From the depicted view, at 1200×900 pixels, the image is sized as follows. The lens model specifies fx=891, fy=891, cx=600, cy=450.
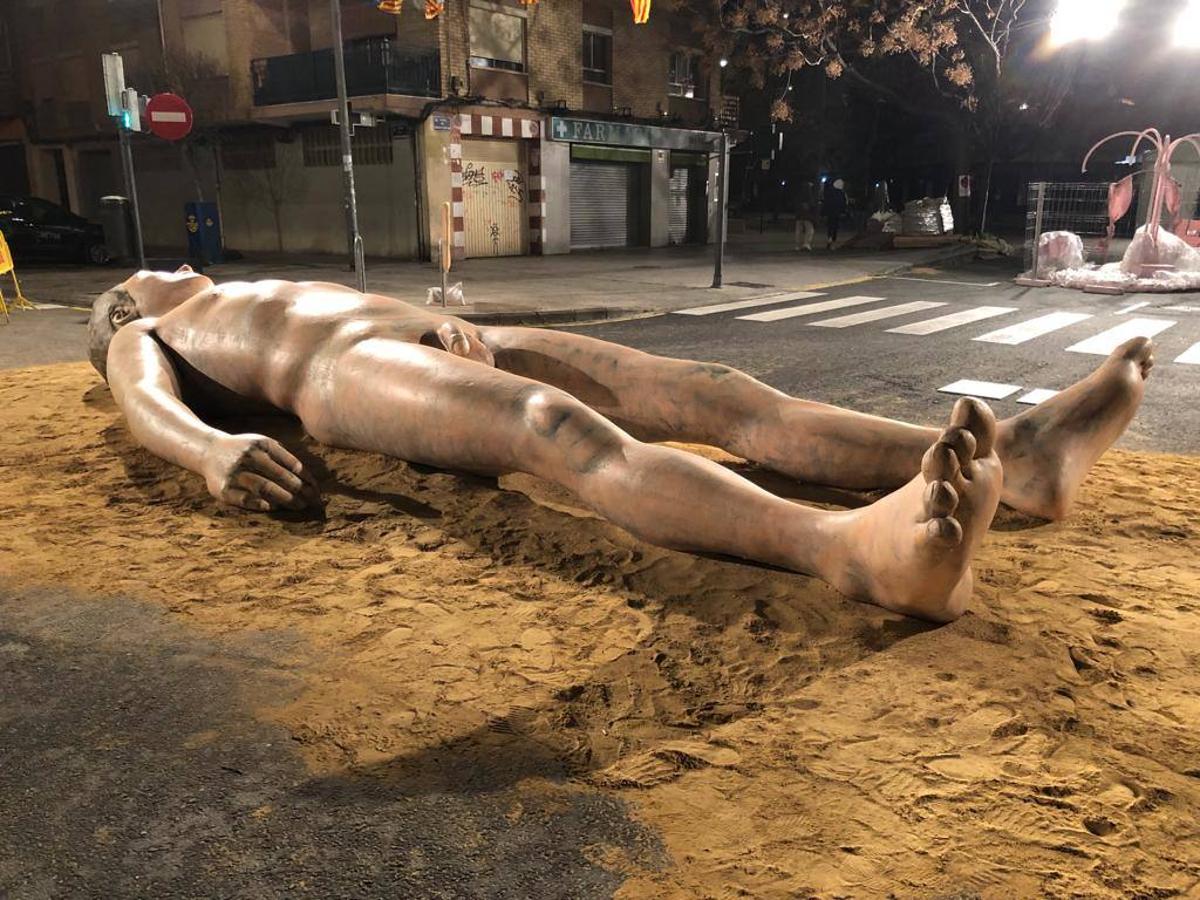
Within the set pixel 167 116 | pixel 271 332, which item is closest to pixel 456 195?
pixel 167 116

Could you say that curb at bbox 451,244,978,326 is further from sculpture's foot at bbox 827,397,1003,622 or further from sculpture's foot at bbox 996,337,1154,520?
sculpture's foot at bbox 827,397,1003,622

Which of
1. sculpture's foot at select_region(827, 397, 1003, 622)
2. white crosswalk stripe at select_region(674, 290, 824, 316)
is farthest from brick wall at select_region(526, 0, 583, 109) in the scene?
sculpture's foot at select_region(827, 397, 1003, 622)

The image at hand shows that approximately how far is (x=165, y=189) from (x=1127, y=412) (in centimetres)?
2446

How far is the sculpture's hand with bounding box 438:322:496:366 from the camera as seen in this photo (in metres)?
3.55

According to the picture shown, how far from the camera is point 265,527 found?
330cm

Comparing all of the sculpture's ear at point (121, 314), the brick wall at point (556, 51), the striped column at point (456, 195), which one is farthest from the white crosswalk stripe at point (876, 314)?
the brick wall at point (556, 51)

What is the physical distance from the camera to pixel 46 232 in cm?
1742

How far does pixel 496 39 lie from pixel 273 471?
1824cm

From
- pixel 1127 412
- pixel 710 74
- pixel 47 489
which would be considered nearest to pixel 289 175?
pixel 710 74

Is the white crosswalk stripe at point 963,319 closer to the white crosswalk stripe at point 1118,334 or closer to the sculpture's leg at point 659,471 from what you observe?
the white crosswalk stripe at point 1118,334

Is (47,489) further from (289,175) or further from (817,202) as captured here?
(817,202)

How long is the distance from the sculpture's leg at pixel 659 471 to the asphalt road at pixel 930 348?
11.2 ft

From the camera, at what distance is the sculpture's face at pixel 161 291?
444cm

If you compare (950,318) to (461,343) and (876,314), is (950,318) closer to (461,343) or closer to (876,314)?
(876,314)
